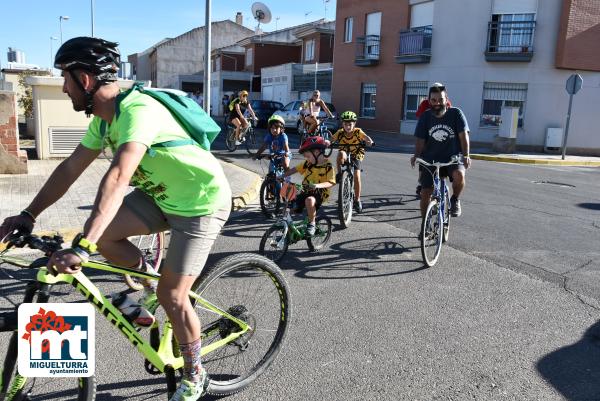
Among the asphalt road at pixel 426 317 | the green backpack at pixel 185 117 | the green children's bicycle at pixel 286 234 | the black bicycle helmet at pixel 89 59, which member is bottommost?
the asphalt road at pixel 426 317

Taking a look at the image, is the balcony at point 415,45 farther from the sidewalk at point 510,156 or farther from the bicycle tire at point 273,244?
the bicycle tire at point 273,244

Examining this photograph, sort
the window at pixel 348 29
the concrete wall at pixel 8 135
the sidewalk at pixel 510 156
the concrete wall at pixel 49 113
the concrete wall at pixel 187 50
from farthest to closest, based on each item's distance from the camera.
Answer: the concrete wall at pixel 187 50, the window at pixel 348 29, the sidewalk at pixel 510 156, the concrete wall at pixel 49 113, the concrete wall at pixel 8 135

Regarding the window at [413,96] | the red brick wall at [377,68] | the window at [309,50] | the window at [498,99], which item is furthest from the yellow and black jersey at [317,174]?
the window at [309,50]

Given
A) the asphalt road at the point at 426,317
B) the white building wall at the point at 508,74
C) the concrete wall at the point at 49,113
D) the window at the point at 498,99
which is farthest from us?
the window at the point at 498,99

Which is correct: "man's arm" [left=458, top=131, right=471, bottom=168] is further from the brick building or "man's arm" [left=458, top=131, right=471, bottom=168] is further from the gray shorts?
the brick building

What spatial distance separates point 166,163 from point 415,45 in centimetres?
2516

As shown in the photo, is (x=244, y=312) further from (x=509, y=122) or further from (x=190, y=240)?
(x=509, y=122)

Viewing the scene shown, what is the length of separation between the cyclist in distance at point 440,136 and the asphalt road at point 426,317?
37.8 inches

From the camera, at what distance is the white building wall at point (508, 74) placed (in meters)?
21.9

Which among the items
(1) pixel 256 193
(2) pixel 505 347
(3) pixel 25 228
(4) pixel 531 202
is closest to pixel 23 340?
(3) pixel 25 228

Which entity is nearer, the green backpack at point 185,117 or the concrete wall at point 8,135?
the green backpack at point 185,117

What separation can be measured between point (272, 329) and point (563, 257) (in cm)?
427

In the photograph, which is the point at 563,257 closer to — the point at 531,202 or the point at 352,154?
the point at 352,154

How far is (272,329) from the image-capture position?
349 cm
